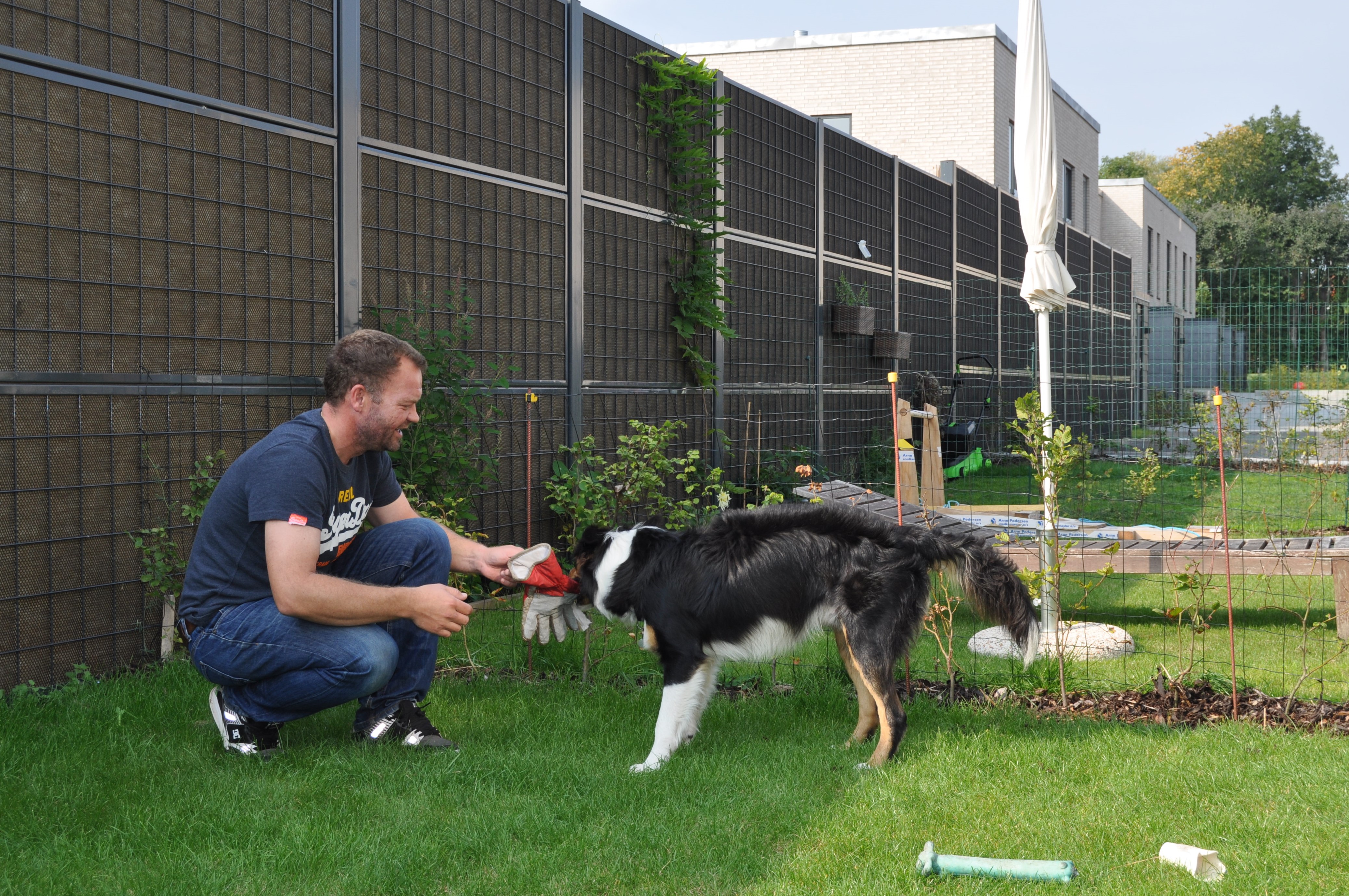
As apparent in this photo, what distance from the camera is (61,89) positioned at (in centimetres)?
429


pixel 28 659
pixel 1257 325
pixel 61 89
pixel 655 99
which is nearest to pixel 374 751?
pixel 28 659

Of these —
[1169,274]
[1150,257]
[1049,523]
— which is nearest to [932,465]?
[1049,523]

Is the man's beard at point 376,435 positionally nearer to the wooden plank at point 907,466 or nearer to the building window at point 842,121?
the wooden plank at point 907,466

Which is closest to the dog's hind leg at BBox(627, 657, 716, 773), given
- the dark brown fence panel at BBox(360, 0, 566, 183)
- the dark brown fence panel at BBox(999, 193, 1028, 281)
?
the dark brown fence panel at BBox(360, 0, 566, 183)

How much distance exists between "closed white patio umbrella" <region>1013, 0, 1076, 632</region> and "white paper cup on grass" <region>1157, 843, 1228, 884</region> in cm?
307

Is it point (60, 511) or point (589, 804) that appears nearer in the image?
point (589, 804)

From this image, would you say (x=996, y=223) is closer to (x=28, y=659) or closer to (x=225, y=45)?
(x=225, y=45)

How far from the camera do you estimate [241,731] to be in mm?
3535

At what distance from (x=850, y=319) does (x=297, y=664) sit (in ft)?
28.5

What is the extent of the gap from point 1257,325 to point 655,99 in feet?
35.3

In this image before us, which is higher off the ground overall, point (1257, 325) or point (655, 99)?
point (655, 99)

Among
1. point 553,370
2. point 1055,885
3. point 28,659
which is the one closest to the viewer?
point 1055,885

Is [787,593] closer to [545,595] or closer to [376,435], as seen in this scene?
[545,595]

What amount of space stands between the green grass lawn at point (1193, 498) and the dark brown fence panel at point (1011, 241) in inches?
166
